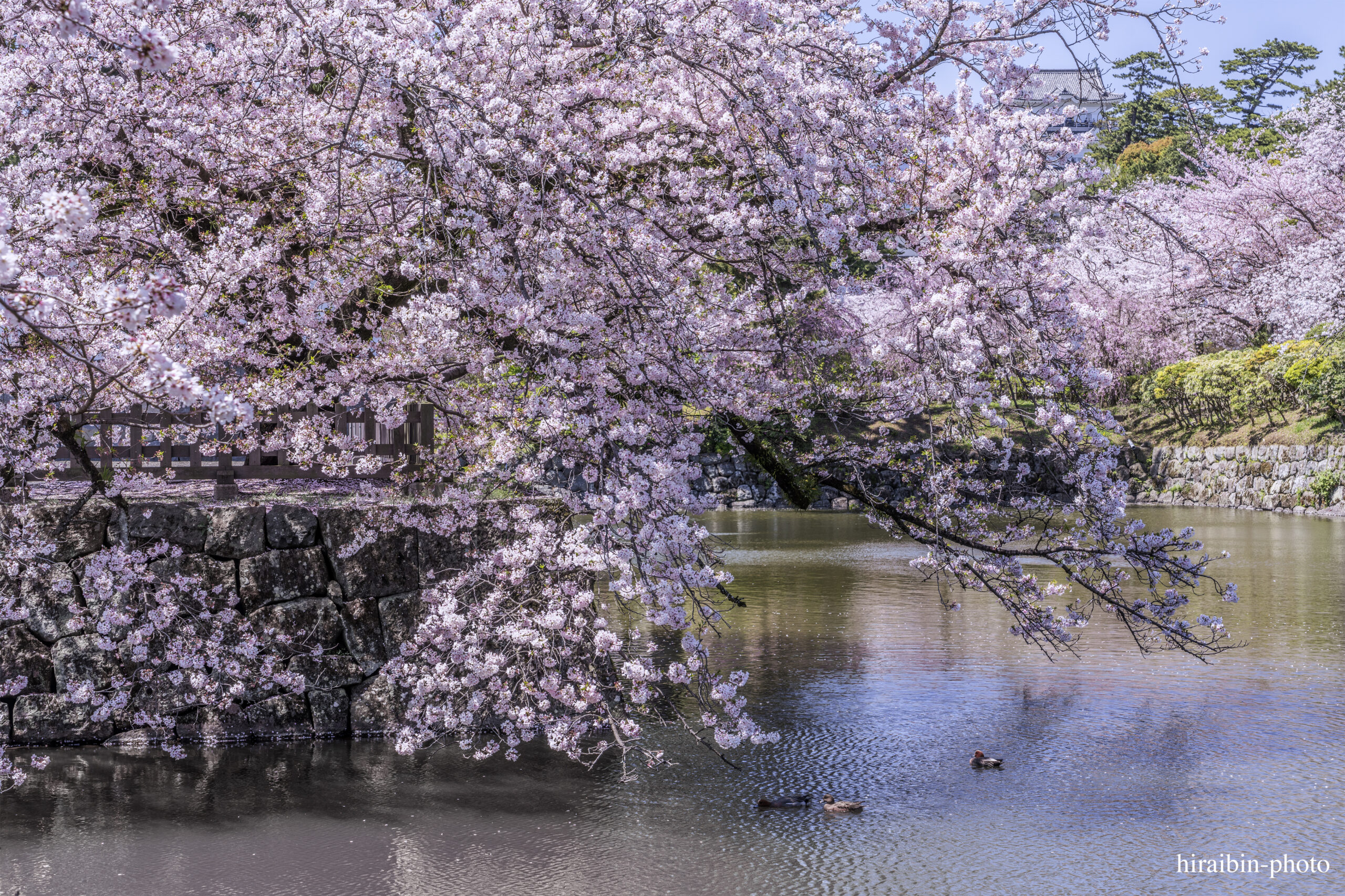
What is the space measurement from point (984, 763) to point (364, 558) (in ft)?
12.9

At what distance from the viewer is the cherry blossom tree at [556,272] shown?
216 inches

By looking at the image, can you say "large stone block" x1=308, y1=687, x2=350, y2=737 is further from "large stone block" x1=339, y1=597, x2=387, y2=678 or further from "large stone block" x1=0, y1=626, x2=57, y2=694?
"large stone block" x1=0, y1=626, x2=57, y2=694

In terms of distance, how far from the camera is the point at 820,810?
5.35 metres

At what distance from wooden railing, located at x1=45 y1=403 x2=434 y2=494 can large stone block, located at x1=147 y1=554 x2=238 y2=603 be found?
1.82 ft

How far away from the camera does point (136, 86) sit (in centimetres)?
628

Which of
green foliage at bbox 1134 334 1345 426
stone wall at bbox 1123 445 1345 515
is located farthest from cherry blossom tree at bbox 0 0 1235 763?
green foliage at bbox 1134 334 1345 426

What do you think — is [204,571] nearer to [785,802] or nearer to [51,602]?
[51,602]

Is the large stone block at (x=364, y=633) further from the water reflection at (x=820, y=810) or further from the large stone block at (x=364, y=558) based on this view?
the water reflection at (x=820, y=810)

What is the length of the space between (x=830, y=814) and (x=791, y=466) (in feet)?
9.32

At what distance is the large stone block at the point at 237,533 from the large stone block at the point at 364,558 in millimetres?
363

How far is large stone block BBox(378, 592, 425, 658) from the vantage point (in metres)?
6.86

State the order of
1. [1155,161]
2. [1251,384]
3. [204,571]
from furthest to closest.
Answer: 1. [1155,161]
2. [1251,384]
3. [204,571]

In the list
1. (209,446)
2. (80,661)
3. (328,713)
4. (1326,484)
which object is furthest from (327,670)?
(1326,484)

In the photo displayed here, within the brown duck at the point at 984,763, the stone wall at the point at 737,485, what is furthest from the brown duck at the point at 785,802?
the stone wall at the point at 737,485
